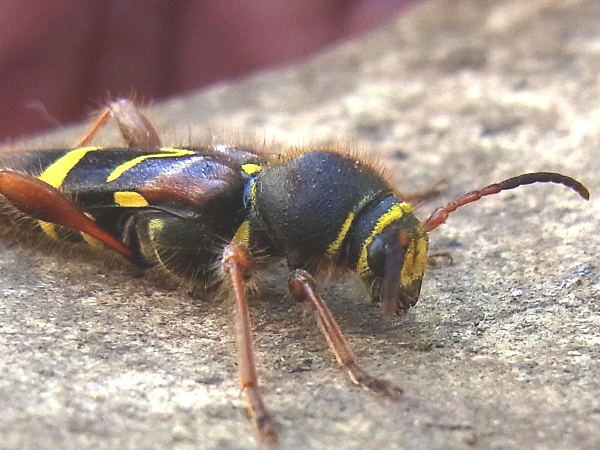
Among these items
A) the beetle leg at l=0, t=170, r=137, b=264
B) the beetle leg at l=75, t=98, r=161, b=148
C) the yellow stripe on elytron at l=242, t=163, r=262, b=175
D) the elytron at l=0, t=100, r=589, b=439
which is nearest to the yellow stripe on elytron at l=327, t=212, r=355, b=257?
the elytron at l=0, t=100, r=589, b=439

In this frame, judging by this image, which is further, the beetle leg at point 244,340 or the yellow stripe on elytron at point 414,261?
the yellow stripe on elytron at point 414,261

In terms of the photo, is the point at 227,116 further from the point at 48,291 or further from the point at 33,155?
the point at 48,291

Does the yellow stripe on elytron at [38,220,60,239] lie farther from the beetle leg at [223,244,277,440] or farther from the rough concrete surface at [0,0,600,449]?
the beetle leg at [223,244,277,440]

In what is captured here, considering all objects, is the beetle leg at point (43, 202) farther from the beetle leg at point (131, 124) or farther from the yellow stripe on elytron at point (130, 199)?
the beetle leg at point (131, 124)

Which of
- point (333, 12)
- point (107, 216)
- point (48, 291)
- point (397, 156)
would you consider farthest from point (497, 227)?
point (333, 12)

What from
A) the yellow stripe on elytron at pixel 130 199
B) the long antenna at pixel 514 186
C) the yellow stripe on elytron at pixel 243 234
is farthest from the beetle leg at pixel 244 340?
the long antenna at pixel 514 186
